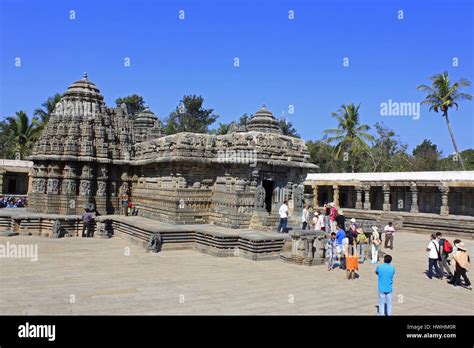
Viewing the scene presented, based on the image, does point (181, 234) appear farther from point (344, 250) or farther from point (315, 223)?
point (344, 250)

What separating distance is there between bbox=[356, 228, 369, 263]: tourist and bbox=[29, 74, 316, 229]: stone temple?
11.8 ft

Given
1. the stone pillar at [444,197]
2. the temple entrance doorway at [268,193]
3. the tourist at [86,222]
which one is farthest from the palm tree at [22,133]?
the stone pillar at [444,197]

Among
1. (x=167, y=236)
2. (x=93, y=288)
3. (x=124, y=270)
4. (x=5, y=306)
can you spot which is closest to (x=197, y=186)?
(x=167, y=236)

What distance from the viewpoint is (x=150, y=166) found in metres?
19.4

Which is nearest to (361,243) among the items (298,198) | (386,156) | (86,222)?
(298,198)

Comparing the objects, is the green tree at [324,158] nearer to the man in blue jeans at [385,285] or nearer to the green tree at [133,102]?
the green tree at [133,102]

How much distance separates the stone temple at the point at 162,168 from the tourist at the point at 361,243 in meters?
3.58

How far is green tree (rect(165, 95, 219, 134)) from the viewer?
4991 centimetres

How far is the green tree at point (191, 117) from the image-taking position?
49906 millimetres

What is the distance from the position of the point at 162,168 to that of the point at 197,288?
33.5 feet

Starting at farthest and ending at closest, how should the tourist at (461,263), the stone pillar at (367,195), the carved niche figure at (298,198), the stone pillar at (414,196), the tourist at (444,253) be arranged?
the stone pillar at (367,195)
the stone pillar at (414,196)
the carved niche figure at (298,198)
the tourist at (444,253)
the tourist at (461,263)

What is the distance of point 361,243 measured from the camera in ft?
40.9

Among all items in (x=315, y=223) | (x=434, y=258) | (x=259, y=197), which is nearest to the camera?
(x=434, y=258)

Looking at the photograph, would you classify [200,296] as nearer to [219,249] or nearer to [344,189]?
[219,249]
